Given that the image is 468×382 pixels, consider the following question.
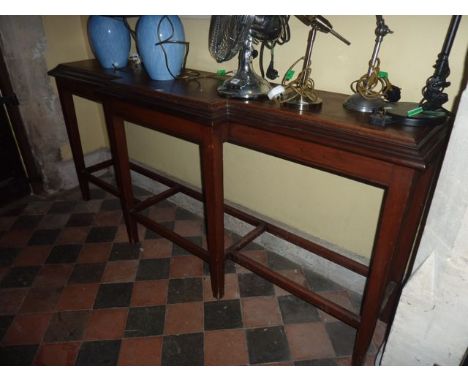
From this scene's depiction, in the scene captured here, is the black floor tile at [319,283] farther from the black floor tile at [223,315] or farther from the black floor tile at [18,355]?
the black floor tile at [18,355]

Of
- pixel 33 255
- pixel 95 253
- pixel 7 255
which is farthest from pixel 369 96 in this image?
pixel 7 255

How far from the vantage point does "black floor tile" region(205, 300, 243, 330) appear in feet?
5.42

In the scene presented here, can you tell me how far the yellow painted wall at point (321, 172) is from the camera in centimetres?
124

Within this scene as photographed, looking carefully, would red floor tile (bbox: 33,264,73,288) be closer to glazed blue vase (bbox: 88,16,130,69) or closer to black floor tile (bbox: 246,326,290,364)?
black floor tile (bbox: 246,326,290,364)

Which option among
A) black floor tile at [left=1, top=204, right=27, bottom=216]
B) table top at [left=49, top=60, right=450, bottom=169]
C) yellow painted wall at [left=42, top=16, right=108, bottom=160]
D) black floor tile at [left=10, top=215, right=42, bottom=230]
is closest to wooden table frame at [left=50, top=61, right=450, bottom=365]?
table top at [left=49, top=60, right=450, bottom=169]

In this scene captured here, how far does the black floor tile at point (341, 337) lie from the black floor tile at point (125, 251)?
120cm

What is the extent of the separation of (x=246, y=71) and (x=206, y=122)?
1.04ft

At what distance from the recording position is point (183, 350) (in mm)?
1529

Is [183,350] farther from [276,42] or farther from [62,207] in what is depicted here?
[62,207]

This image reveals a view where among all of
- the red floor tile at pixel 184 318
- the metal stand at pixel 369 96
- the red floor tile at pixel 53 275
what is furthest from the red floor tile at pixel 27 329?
the metal stand at pixel 369 96

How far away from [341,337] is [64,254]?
169cm

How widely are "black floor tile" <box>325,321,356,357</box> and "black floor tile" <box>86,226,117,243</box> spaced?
58.2 inches

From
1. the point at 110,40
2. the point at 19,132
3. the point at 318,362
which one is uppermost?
the point at 110,40
